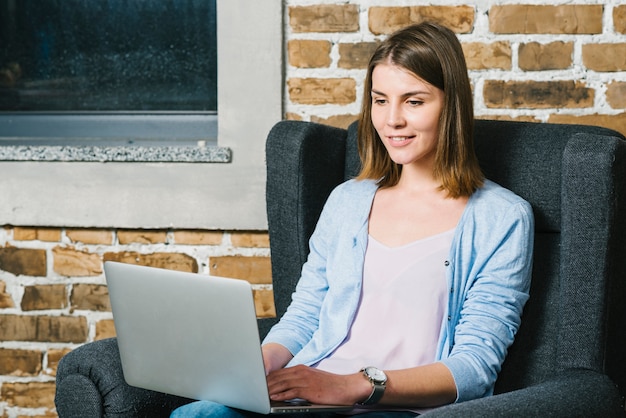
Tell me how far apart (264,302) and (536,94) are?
89 cm

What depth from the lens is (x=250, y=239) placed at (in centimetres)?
235

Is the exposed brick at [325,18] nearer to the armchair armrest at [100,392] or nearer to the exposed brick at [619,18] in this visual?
the exposed brick at [619,18]

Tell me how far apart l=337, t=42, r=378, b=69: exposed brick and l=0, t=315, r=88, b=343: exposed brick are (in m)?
1.02

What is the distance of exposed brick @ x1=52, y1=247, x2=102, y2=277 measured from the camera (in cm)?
243

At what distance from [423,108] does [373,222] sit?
0.85ft

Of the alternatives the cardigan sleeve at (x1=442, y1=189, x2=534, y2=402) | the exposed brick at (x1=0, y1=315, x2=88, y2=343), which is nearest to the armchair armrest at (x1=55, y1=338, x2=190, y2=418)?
the cardigan sleeve at (x1=442, y1=189, x2=534, y2=402)

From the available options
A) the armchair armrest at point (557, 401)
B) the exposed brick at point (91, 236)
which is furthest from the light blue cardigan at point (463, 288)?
the exposed brick at point (91, 236)

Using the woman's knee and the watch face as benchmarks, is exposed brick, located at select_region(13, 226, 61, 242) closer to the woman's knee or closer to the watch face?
the woman's knee

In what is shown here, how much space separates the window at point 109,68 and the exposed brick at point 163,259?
1.19 ft

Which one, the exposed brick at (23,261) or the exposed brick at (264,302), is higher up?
the exposed brick at (23,261)

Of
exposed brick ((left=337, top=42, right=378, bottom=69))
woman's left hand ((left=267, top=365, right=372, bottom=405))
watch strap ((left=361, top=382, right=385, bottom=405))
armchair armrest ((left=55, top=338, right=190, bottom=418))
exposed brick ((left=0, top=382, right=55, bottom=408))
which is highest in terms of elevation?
exposed brick ((left=337, top=42, right=378, bottom=69))

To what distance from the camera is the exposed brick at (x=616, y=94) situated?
84.4 inches

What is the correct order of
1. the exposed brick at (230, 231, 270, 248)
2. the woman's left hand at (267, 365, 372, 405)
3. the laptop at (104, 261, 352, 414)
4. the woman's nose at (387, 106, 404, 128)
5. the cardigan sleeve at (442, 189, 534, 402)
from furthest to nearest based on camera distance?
the exposed brick at (230, 231, 270, 248) < the woman's nose at (387, 106, 404, 128) < the cardigan sleeve at (442, 189, 534, 402) < the woman's left hand at (267, 365, 372, 405) < the laptop at (104, 261, 352, 414)

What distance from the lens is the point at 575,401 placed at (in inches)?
55.7
